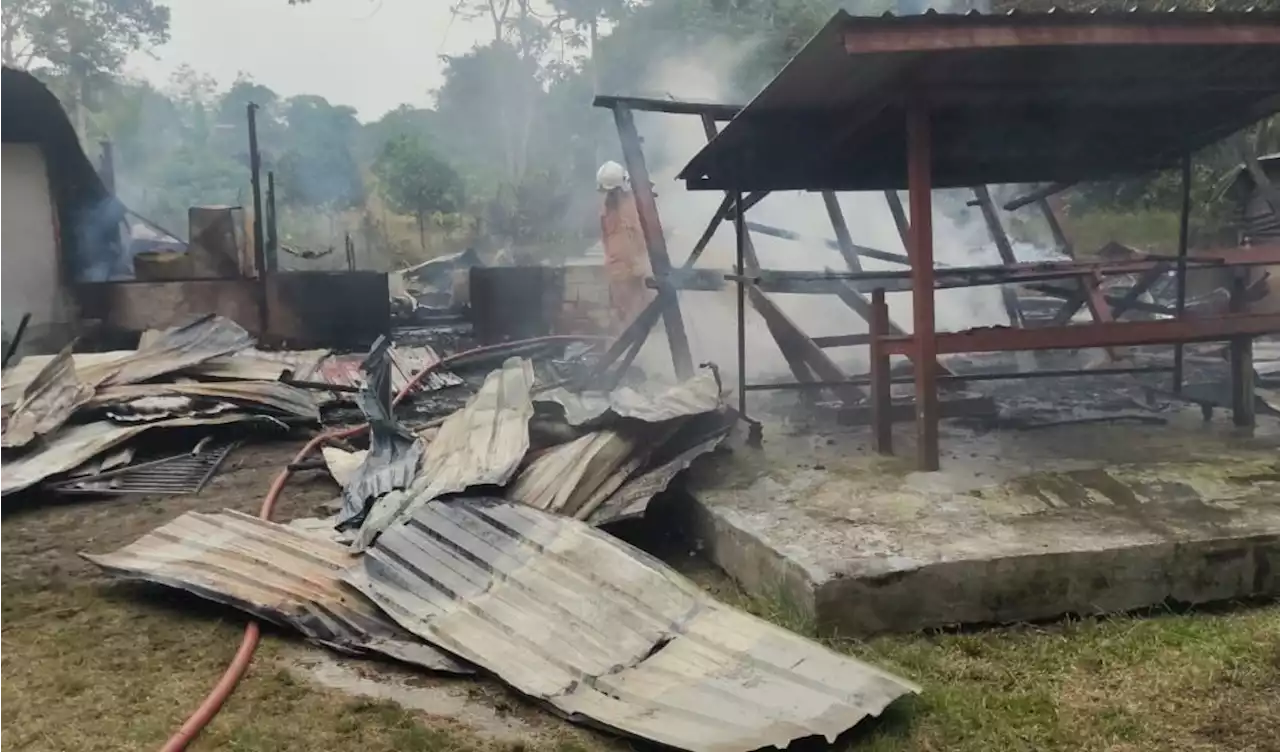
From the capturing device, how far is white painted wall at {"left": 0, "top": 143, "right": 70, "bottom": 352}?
11734 mm

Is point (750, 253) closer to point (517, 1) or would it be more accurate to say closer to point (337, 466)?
point (337, 466)

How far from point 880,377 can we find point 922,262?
73 cm

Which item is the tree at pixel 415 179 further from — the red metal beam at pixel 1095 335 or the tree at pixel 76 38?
the red metal beam at pixel 1095 335

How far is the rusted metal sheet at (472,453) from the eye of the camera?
4.85 m

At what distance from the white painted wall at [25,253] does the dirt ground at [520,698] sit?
8.67 meters

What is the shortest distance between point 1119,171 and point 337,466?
18.4ft

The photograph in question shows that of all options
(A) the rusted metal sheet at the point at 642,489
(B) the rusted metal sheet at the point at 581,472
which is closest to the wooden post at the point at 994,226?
(A) the rusted metal sheet at the point at 642,489

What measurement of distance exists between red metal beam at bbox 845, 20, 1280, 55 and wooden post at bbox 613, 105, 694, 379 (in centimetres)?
307

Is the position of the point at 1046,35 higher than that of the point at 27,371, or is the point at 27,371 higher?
the point at 1046,35

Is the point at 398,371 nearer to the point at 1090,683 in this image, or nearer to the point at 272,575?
the point at 272,575

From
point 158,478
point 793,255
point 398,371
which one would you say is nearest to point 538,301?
point 398,371

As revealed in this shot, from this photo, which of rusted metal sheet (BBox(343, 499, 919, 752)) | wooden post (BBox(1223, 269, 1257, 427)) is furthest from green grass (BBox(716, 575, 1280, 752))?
wooden post (BBox(1223, 269, 1257, 427))

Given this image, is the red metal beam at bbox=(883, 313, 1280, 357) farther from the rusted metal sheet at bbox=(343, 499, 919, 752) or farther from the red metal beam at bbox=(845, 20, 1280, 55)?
the rusted metal sheet at bbox=(343, 499, 919, 752)

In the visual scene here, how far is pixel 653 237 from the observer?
7.07m
